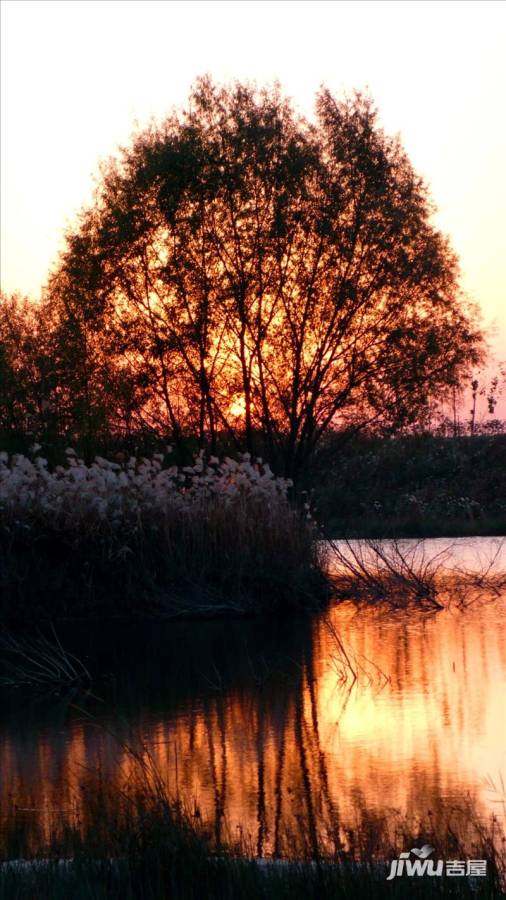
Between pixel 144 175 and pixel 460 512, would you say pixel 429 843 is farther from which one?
pixel 460 512

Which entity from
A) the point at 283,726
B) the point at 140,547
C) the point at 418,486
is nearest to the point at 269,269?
the point at 140,547

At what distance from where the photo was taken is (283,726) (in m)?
11.1

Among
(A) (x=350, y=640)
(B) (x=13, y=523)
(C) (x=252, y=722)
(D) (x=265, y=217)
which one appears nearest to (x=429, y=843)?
(C) (x=252, y=722)

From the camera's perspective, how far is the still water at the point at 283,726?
8.18m

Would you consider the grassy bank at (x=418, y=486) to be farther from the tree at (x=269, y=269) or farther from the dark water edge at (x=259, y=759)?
the dark water edge at (x=259, y=759)

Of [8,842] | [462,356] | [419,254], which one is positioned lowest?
[8,842]

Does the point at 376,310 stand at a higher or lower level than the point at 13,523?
higher

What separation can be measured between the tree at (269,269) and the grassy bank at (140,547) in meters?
13.7

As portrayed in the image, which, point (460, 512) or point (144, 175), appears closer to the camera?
point (144, 175)

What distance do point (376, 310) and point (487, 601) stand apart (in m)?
15.1

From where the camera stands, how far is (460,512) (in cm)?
4491

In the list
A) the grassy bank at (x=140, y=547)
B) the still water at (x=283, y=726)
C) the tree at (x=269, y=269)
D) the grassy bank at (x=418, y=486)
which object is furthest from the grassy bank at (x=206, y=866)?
the grassy bank at (x=418, y=486)
